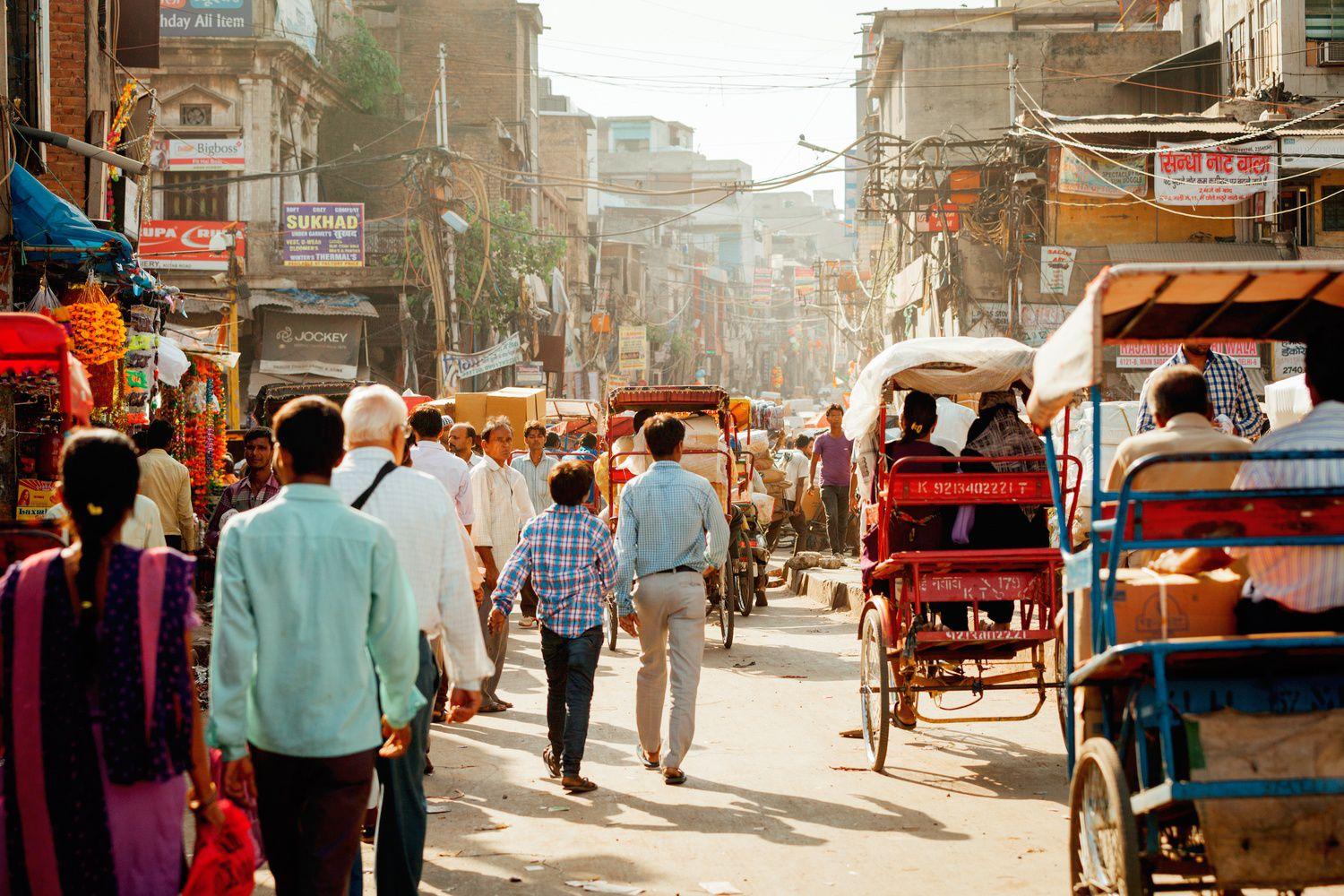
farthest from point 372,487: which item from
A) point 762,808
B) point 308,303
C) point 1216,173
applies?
point 308,303

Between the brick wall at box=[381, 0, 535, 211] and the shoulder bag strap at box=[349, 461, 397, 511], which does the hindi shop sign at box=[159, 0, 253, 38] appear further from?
the shoulder bag strap at box=[349, 461, 397, 511]

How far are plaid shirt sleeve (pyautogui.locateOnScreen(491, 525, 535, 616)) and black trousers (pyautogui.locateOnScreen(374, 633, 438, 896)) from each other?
2.66 m

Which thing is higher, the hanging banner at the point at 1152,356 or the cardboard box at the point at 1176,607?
the hanging banner at the point at 1152,356

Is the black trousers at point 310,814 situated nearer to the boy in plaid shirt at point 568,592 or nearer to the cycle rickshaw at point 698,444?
the boy in plaid shirt at point 568,592

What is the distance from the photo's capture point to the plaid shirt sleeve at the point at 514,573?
782cm

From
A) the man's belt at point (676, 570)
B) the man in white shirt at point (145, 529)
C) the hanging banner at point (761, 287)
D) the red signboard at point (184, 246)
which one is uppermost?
the hanging banner at point (761, 287)

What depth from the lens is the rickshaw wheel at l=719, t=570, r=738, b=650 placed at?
1359 centimetres

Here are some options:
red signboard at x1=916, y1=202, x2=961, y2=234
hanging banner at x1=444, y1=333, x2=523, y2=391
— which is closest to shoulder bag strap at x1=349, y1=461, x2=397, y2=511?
red signboard at x1=916, y1=202, x2=961, y2=234

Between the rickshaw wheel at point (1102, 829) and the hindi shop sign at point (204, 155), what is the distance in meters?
29.8

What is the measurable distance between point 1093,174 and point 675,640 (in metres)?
23.0

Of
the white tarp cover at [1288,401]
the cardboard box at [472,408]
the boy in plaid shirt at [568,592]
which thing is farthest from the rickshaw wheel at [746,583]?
the boy in plaid shirt at [568,592]

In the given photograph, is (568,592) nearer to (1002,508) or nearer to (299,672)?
(1002,508)

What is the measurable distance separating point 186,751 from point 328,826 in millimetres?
538

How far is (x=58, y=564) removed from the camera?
3.83 m
